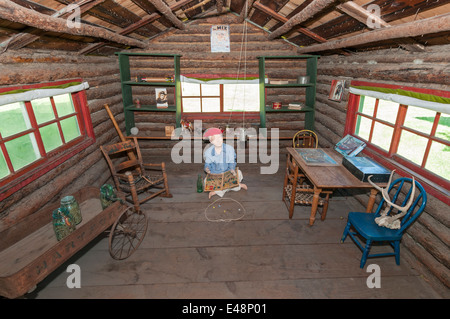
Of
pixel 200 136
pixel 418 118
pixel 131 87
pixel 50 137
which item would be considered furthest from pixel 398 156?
pixel 418 118

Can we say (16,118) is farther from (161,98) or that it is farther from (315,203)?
(315,203)

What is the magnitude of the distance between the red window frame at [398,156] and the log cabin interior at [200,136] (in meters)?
0.02

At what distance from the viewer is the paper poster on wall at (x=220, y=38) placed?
5695mm

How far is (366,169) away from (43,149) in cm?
459

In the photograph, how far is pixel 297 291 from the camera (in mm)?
2748

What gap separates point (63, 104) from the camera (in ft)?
13.6

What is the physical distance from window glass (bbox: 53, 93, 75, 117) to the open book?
9.05 feet

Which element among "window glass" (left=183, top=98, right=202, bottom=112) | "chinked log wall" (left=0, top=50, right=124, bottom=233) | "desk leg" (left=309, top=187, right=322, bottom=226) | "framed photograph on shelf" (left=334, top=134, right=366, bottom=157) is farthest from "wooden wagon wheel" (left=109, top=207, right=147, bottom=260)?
"window glass" (left=183, top=98, right=202, bottom=112)

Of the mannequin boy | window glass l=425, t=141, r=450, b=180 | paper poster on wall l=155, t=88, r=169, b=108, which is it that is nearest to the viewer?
the mannequin boy

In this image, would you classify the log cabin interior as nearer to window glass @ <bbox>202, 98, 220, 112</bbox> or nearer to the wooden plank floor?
the wooden plank floor

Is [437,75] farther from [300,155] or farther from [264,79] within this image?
[264,79]

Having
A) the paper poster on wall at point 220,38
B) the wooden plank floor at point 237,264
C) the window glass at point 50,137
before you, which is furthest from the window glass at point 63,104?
the paper poster on wall at point 220,38

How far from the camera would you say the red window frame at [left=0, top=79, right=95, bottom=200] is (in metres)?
2.85
